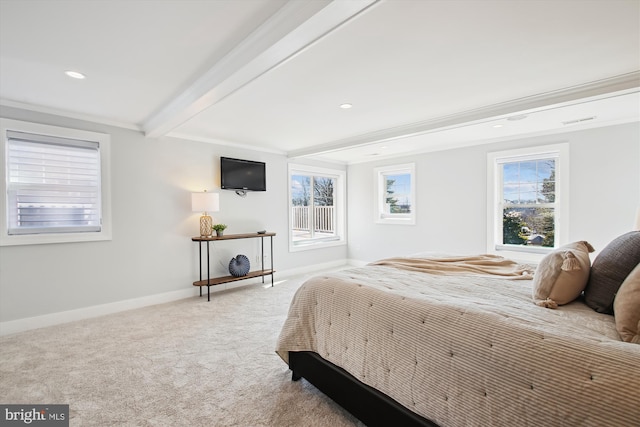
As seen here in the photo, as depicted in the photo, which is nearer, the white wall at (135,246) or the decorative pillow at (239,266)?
the white wall at (135,246)

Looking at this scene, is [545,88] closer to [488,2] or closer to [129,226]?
Result: [488,2]

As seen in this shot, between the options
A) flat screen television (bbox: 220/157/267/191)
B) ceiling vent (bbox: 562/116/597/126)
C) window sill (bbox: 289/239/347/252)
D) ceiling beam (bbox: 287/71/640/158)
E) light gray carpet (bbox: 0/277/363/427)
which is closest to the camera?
light gray carpet (bbox: 0/277/363/427)

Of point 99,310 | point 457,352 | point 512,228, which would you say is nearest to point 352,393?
point 457,352

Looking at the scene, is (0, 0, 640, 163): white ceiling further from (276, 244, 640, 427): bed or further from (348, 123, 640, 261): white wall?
(276, 244, 640, 427): bed

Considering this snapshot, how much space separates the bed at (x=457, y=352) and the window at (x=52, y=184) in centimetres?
306

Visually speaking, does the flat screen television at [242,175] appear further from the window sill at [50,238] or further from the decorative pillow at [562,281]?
the decorative pillow at [562,281]

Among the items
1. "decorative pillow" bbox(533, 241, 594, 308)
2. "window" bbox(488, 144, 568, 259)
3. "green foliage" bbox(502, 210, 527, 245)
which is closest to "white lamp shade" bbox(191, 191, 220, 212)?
"decorative pillow" bbox(533, 241, 594, 308)

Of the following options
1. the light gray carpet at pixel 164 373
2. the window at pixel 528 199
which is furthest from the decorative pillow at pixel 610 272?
the window at pixel 528 199

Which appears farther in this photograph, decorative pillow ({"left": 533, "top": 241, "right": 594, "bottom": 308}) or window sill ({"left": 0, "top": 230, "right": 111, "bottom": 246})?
window sill ({"left": 0, "top": 230, "right": 111, "bottom": 246})

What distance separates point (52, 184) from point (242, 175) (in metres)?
2.34

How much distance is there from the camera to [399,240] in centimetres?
571

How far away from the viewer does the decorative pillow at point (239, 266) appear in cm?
442

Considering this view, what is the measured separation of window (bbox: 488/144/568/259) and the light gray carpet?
12.0 feet

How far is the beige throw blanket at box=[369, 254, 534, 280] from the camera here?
2.27 meters
